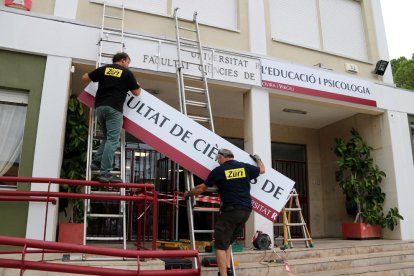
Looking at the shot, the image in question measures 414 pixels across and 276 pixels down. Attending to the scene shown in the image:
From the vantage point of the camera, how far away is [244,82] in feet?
24.2

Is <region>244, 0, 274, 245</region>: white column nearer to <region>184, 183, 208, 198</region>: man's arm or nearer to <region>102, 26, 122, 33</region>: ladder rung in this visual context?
<region>184, 183, 208, 198</region>: man's arm

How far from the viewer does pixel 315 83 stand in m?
8.16

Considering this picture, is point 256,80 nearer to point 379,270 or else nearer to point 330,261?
point 330,261

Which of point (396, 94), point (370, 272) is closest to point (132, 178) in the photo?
point (370, 272)

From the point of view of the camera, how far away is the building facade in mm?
5766

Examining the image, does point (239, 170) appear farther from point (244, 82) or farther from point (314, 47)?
point (314, 47)

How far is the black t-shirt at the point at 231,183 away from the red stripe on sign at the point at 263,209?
0.41 m

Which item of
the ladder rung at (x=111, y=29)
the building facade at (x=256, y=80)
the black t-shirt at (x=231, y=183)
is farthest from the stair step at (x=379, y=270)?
the ladder rung at (x=111, y=29)

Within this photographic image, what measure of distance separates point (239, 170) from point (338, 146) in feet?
17.8

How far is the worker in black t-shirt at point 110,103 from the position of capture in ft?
15.0

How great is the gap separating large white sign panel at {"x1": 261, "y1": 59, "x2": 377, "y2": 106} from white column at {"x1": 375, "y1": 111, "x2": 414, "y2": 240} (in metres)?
0.85

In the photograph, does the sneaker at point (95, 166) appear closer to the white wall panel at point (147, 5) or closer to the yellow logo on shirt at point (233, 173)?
the yellow logo on shirt at point (233, 173)

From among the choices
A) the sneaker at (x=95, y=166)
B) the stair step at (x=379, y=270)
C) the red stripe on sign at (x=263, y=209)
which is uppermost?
the sneaker at (x=95, y=166)

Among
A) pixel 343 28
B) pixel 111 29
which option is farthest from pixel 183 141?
pixel 343 28
